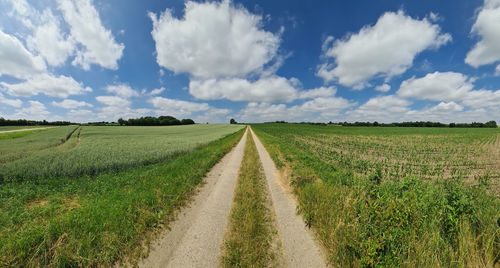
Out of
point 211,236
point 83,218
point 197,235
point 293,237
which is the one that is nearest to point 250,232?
point 211,236

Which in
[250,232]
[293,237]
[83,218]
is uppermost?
[83,218]

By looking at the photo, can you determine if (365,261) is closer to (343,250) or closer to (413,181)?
(343,250)

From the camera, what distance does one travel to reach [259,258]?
3191mm

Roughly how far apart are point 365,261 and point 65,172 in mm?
12890

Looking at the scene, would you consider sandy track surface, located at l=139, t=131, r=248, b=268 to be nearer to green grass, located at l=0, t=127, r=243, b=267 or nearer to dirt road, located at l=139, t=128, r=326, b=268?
dirt road, located at l=139, t=128, r=326, b=268

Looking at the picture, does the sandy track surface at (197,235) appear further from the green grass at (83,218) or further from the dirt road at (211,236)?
the green grass at (83,218)

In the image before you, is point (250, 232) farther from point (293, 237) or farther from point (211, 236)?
point (293, 237)

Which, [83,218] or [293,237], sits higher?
[83,218]

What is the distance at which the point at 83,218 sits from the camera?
12.5 feet

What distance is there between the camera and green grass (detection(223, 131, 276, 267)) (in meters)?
3.17

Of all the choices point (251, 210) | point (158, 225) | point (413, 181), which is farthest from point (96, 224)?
point (413, 181)

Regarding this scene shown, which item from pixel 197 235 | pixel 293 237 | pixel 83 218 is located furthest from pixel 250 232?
pixel 83 218

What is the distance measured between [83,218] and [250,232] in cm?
433

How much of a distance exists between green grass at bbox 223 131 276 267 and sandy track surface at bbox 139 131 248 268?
11.2 inches
